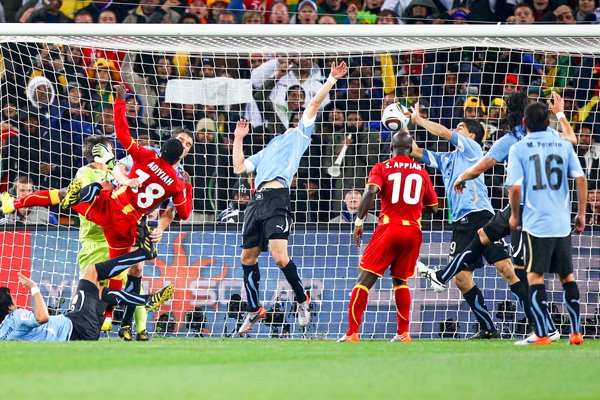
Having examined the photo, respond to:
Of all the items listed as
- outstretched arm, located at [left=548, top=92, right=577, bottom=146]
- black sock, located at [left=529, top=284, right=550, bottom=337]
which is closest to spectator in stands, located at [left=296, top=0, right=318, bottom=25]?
outstretched arm, located at [left=548, top=92, right=577, bottom=146]

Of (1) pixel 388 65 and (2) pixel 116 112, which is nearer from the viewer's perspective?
(2) pixel 116 112

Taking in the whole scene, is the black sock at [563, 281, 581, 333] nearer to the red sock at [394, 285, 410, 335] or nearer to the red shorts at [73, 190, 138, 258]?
the red sock at [394, 285, 410, 335]

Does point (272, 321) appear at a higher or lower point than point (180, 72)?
lower

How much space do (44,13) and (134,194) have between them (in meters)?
7.20

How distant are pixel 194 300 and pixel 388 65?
4147 millimetres

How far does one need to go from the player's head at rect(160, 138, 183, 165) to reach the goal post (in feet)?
6.63

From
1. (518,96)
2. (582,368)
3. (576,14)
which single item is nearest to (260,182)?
(518,96)

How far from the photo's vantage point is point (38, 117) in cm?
1562

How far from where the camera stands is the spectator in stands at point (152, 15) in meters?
17.7

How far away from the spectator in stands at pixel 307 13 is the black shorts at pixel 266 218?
5137 mm

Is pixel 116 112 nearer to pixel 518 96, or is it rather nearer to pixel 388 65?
pixel 518 96

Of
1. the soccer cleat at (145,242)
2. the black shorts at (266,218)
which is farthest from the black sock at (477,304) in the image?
the soccer cleat at (145,242)

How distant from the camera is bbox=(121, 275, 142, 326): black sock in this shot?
40.6 feet

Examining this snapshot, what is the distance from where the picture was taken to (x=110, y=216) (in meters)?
11.7
